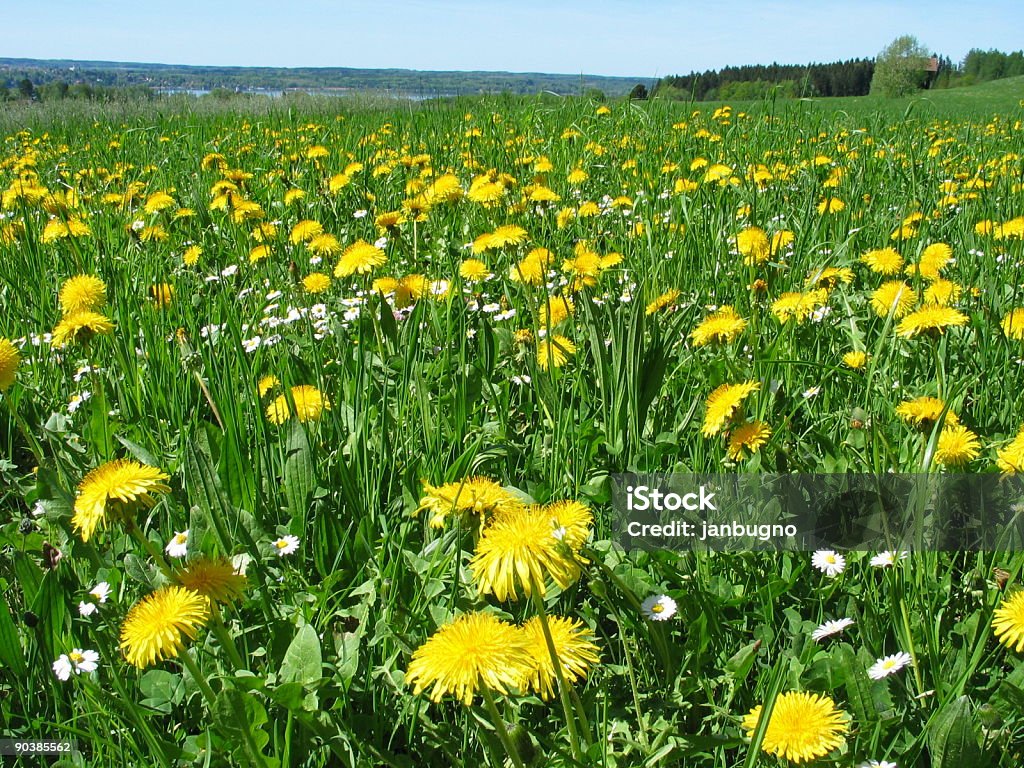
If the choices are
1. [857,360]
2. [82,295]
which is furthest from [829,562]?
[82,295]

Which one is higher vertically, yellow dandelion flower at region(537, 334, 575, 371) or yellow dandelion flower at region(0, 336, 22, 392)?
yellow dandelion flower at region(0, 336, 22, 392)

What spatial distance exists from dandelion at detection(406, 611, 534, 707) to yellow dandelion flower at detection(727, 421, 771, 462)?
66cm

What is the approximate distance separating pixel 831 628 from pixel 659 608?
25cm

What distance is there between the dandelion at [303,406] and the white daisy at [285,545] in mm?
376

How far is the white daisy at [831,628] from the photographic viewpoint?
1196mm

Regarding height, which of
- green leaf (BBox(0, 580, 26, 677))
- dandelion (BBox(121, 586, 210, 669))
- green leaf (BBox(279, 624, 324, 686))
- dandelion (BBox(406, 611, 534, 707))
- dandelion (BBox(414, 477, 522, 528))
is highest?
dandelion (BBox(414, 477, 522, 528))

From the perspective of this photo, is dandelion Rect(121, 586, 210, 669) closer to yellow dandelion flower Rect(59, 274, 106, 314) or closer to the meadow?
the meadow

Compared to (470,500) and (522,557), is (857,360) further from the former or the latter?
(522,557)

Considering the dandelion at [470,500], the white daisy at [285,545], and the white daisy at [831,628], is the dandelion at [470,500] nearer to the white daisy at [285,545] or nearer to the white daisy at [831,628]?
the white daisy at [285,545]

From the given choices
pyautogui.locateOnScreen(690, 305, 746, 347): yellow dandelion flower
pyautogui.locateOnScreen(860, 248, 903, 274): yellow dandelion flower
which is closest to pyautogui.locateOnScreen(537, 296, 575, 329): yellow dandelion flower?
pyautogui.locateOnScreen(690, 305, 746, 347): yellow dandelion flower

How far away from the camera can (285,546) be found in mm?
1469

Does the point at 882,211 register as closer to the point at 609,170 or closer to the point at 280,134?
the point at 609,170

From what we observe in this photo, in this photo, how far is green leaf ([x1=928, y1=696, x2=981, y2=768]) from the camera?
93cm

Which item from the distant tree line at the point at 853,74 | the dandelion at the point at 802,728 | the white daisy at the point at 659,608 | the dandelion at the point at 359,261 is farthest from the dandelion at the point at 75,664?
the distant tree line at the point at 853,74
